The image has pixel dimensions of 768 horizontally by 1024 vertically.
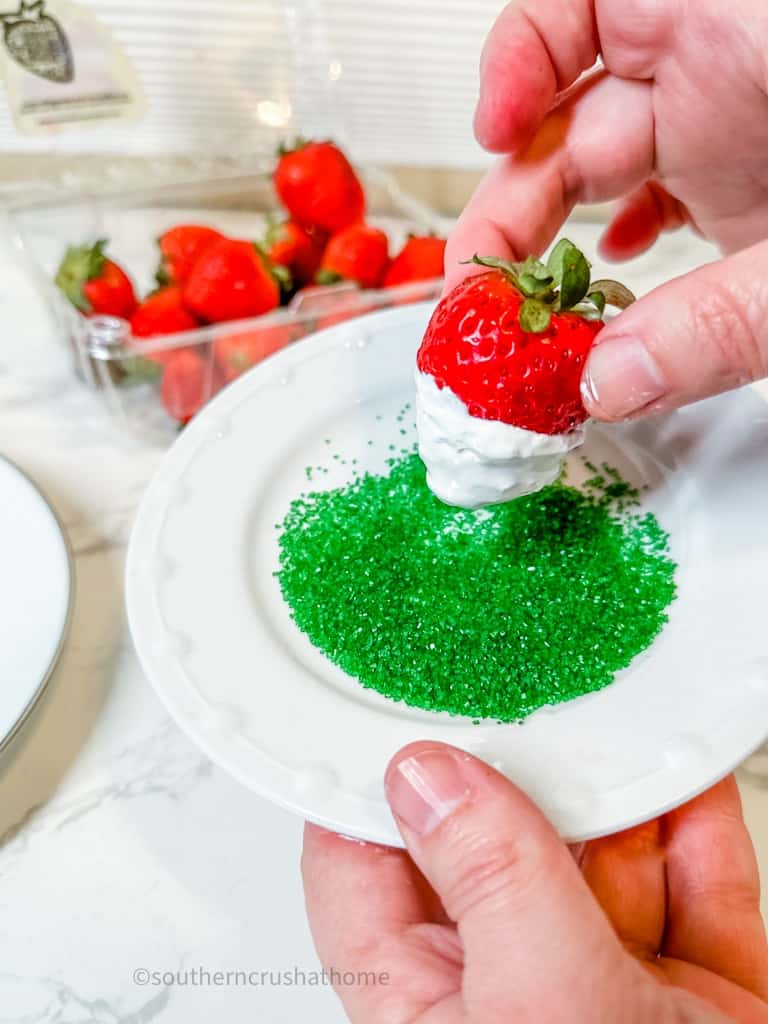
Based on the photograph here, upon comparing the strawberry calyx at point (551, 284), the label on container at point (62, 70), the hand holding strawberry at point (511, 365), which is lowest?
the hand holding strawberry at point (511, 365)

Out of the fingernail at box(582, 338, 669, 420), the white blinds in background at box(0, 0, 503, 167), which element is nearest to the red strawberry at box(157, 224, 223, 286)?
the white blinds in background at box(0, 0, 503, 167)

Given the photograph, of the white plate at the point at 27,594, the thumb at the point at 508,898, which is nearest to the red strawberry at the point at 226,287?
the white plate at the point at 27,594

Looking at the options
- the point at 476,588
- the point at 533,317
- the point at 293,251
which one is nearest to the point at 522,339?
the point at 533,317

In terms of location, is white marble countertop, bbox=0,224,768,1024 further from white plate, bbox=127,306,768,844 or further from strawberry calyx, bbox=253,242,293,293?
strawberry calyx, bbox=253,242,293,293

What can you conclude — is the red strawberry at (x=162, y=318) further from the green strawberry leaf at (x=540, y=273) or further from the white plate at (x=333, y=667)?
the green strawberry leaf at (x=540, y=273)

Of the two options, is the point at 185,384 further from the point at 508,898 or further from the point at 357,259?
the point at 508,898

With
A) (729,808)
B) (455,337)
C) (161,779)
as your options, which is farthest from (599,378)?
(161,779)

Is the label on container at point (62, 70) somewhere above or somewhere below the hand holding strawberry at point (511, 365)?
above
